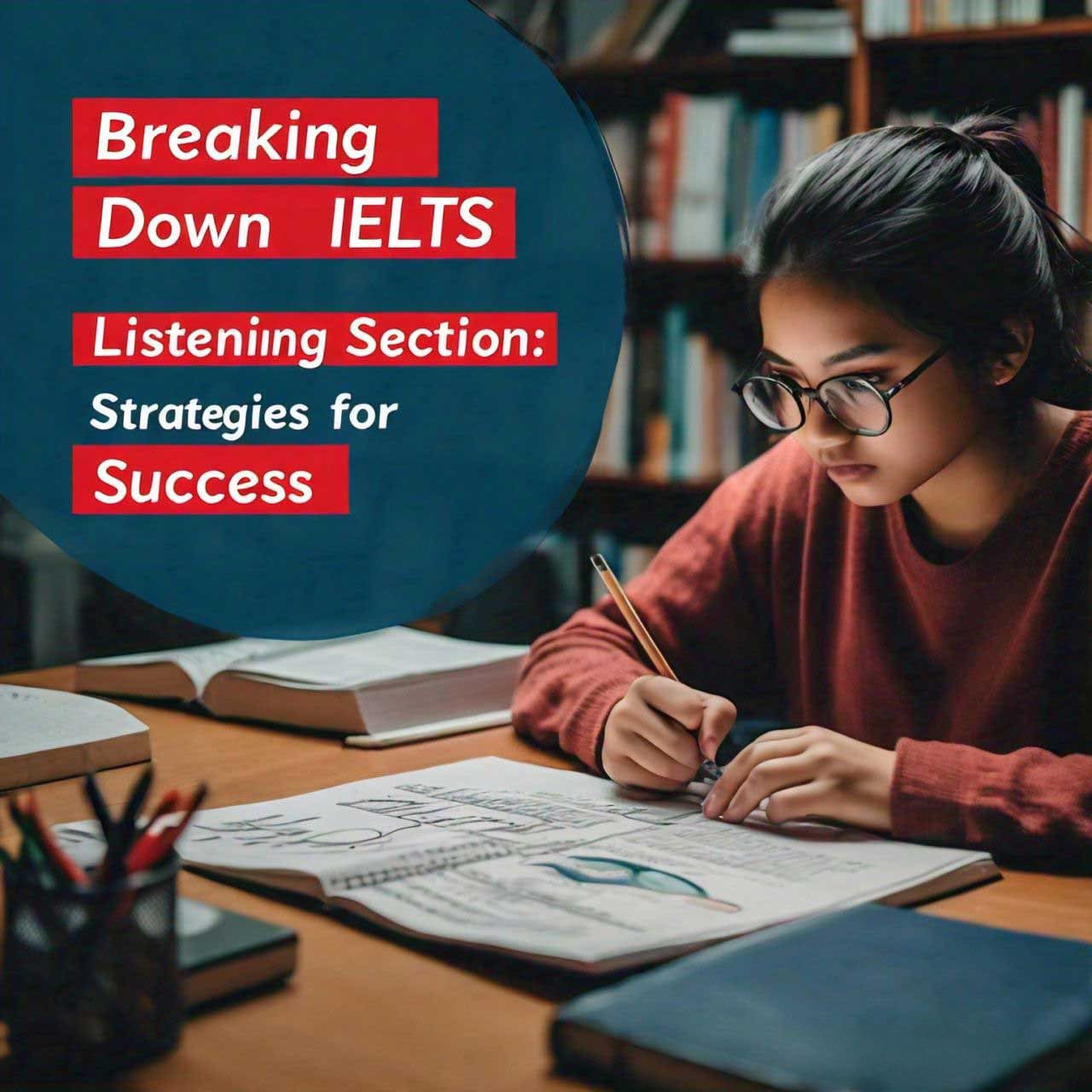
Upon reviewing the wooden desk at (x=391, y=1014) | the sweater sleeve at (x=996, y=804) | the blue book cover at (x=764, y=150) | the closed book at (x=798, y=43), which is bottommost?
the wooden desk at (x=391, y=1014)

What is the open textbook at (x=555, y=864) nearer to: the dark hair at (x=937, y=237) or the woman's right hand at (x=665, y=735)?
the woman's right hand at (x=665, y=735)

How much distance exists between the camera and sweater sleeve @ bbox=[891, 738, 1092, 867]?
0.82m

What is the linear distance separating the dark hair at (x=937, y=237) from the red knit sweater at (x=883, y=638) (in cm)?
13

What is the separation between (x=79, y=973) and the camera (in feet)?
1.69

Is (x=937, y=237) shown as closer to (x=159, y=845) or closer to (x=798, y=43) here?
(x=159, y=845)

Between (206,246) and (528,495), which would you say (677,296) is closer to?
(528,495)

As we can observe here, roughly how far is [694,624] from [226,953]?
0.80 metres

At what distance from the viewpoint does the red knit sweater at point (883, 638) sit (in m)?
0.87

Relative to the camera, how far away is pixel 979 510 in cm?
114

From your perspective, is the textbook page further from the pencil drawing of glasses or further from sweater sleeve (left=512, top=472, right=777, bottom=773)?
the pencil drawing of glasses

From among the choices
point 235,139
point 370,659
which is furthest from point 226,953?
point 235,139
